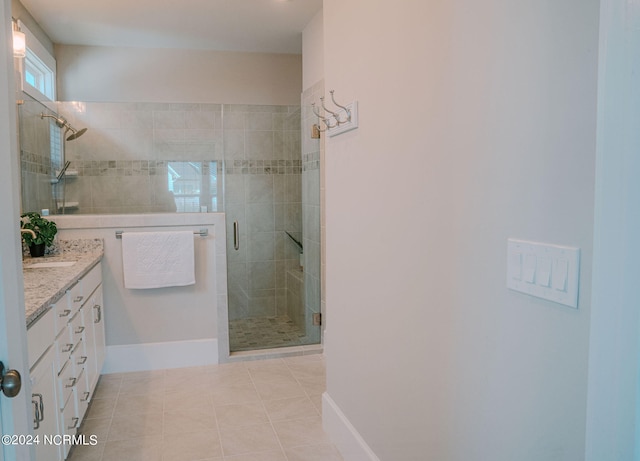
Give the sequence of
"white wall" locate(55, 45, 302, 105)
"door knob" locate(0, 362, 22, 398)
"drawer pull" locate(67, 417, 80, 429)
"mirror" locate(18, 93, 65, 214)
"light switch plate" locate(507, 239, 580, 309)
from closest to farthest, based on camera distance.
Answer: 1. "door knob" locate(0, 362, 22, 398)
2. "light switch plate" locate(507, 239, 580, 309)
3. "drawer pull" locate(67, 417, 80, 429)
4. "mirror" locate(18, 93, 65, 214)
5. "white wall" locate(55, 45, 302, 105)

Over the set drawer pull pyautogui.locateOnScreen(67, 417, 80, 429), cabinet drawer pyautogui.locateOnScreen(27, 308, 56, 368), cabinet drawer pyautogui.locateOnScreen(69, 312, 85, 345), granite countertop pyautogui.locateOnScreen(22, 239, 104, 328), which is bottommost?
drawer pull pyautogui.locateOnScreen(67, 417, 80, 429)

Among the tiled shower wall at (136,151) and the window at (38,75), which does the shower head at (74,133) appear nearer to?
the tiled shower wall at (136,151)

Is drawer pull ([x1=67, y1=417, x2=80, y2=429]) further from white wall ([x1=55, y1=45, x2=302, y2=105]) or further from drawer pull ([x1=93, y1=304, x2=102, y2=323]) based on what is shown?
white wall ([x1=55, y1=45, x2=302, y2=105])

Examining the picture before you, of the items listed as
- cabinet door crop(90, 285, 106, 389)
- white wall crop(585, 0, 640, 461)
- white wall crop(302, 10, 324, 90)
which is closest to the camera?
white wall crop(585, 0, 640, 461)

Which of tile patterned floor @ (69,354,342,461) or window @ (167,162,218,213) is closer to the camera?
tile patterned floor @ (69,354,342,461)

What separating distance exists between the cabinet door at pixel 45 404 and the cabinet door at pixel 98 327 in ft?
3.07

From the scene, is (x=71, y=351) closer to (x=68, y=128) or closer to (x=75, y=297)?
(x=75, y=297)

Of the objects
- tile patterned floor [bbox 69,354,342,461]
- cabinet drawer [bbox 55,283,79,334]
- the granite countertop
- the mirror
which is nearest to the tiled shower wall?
the mirror

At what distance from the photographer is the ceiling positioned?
142 inches

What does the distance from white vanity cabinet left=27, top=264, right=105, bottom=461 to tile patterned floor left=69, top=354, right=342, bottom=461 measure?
0.72 ft

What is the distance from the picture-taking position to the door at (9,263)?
840 millimetres

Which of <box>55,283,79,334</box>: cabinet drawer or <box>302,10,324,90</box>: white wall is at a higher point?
<box>302,10,324,90</box>: white wall

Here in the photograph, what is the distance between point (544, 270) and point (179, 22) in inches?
150

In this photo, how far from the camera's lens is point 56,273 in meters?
2.41
